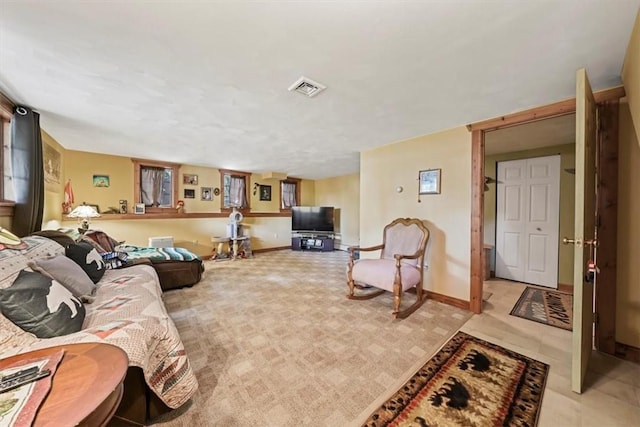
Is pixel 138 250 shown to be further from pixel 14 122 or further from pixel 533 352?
pixel 533 352

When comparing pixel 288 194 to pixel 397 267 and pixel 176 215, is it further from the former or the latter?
pixel 397 267

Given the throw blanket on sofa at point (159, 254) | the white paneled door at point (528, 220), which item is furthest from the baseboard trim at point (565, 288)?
the throw blanket on sofa at point (159, 254)

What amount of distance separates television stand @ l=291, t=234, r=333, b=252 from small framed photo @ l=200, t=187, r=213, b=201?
2.51 m

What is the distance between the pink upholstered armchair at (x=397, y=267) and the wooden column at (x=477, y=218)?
52cm

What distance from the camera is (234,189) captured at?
6.16 meters

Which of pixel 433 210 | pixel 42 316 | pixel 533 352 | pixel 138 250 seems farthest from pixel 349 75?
pixel 138 250

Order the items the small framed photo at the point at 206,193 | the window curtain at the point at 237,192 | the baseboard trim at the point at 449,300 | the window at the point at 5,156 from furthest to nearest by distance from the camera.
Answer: the window curtain at the point at 237,192, the small framed photo at the point at 206,193, the baseboard trim at the point at 449,300, the window at the point at 5,156

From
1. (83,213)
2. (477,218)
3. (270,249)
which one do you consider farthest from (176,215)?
(477,218)

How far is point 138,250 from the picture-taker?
3766 mm

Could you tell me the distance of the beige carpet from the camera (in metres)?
1.42

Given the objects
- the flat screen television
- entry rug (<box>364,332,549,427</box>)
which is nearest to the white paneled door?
entry rug (<box>364,332,549,427</box>)

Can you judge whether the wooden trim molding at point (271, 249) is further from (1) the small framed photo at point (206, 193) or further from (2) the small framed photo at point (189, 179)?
(2) the small framed photo at point (189, 179)

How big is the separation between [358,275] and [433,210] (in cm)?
131

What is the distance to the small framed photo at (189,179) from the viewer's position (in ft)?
17.3
